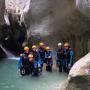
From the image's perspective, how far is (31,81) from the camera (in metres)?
13.8

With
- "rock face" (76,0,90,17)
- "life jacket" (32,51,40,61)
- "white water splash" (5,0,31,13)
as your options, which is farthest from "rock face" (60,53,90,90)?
"white water splash" (5,0,31,13)

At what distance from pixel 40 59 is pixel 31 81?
2.39m

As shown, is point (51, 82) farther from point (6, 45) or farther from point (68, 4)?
point (6, 45)

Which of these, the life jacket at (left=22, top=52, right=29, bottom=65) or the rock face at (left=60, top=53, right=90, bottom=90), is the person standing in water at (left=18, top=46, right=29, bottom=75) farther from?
the rock face at (left=60, top=53, right=90, bottom=90)

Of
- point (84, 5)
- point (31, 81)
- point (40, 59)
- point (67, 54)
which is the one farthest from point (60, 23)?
point (31, 81)

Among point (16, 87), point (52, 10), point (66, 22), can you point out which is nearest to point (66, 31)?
point (66, 22)

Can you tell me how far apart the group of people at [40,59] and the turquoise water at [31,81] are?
31cm

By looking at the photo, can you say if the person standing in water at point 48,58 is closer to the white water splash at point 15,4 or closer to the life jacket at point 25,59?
the life jacket at point 25,59

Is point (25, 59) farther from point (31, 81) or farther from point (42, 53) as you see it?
point (42, 53)

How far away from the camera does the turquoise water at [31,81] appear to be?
41.3 ft

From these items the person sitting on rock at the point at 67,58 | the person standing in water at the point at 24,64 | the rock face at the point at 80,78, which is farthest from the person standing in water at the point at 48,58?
the rock face at the point at 80,78

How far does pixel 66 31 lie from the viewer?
18.1 meters

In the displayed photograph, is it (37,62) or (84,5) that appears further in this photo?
(37,62)

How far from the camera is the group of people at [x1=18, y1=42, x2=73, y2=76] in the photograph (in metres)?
14.6
